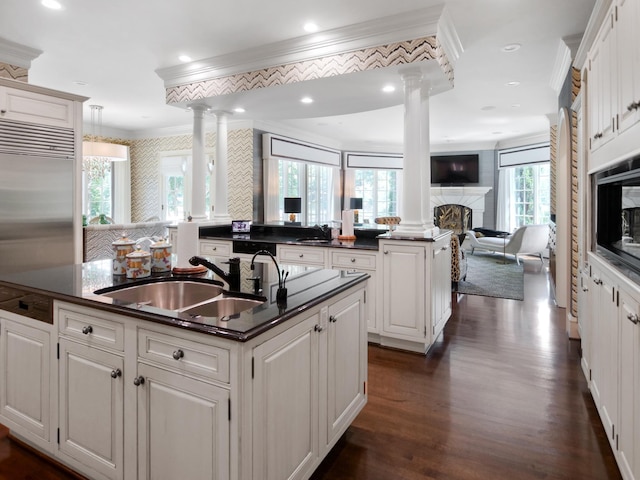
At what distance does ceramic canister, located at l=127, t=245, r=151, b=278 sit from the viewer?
1950 mm

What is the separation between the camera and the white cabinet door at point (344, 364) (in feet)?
5.68

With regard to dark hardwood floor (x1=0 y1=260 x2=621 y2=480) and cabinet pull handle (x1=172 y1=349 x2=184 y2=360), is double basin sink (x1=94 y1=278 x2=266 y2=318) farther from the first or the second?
dark hardwood floor (x1=0 y1=260 x2=621 y2=480)

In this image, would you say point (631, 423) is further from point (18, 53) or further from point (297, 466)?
point (18, 53)

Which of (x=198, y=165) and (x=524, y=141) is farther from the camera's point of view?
(x=524, y=141)

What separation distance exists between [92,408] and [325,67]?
314cm

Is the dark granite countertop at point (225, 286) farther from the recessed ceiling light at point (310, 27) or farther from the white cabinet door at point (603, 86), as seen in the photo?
the recessed ceiling light at point (310, 27)

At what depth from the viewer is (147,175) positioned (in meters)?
8.45

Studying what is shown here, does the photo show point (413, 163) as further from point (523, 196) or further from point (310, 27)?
point (523, 196)

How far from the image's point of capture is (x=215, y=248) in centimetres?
454

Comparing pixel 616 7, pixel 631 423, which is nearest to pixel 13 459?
pixel 631 423

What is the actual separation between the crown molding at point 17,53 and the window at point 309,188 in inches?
174

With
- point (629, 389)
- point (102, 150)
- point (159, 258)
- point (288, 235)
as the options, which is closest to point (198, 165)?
point (288, 235)

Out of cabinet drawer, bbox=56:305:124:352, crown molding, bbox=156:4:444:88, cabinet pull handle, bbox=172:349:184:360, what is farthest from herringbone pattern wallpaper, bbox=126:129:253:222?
cabinet pull handle, bbox=172:349:184:360

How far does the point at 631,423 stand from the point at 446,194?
9.54 m
